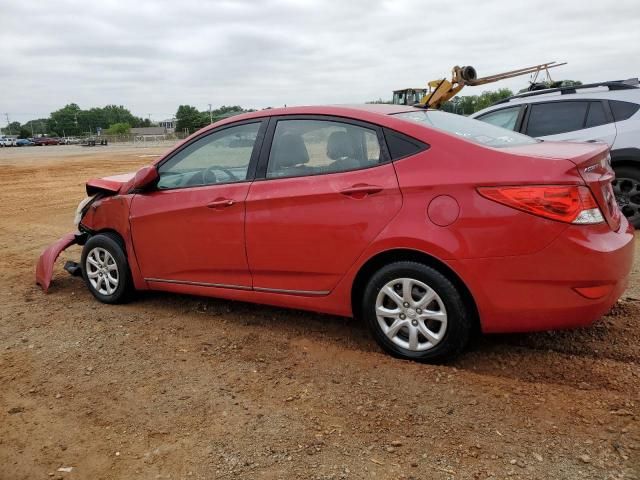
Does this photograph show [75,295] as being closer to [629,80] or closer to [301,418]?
[301,418]

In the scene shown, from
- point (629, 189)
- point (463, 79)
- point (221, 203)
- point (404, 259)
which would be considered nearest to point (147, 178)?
point (221, 203)

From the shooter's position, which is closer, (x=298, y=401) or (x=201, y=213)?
(x=298, y=401)

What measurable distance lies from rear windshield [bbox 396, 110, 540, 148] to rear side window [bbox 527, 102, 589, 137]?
367 centimetres

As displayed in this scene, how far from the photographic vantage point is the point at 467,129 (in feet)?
12.3

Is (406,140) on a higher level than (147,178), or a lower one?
higher

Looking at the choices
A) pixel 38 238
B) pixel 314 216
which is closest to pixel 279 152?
pixel 314 216

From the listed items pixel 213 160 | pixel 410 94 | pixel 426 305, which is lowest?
pixel 426 305

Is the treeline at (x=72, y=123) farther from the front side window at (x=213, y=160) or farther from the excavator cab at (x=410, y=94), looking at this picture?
the front side window at (x=213, y=160)

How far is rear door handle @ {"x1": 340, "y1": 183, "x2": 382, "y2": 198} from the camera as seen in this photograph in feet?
11.1

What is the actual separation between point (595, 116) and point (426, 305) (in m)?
5.12

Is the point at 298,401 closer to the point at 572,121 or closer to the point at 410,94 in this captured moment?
the point at 572,121

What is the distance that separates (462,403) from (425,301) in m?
0.62

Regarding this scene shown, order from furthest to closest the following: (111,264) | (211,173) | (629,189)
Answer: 1. (629,189)
2. (111,264)
3. (211,173)

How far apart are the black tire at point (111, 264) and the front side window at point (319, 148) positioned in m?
1.73
